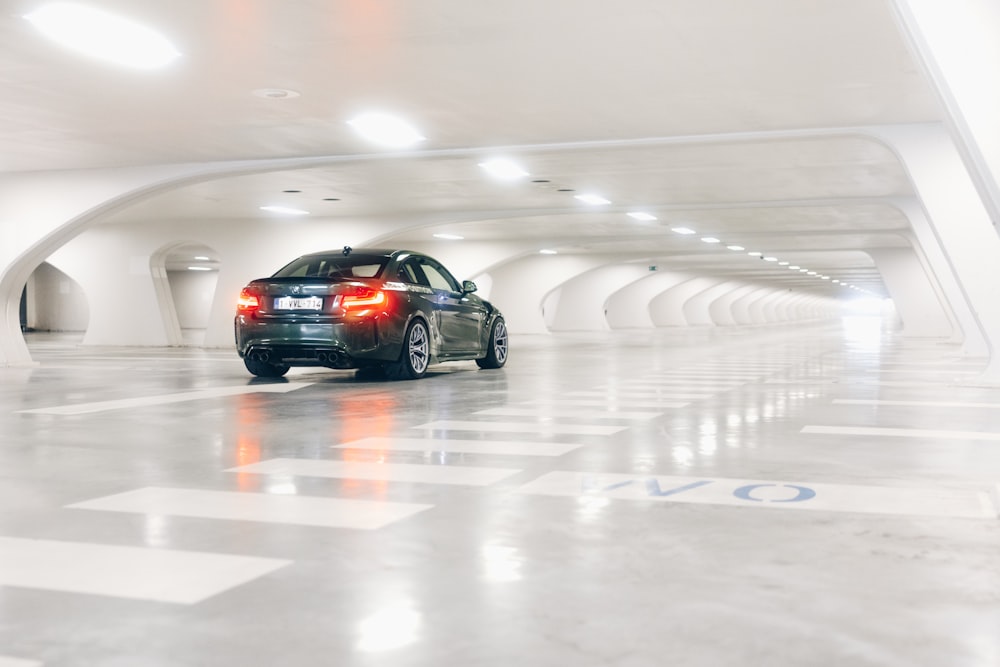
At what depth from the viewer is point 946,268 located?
21469 millimetres

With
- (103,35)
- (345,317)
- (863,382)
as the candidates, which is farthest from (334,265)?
(863,382)

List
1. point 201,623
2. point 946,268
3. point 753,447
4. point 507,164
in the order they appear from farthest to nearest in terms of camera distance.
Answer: point 946,268 → point 507,164 → point 753,447 → point 201,623

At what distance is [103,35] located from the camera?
941 centimetres

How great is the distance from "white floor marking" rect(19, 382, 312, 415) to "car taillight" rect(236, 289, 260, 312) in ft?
3.07

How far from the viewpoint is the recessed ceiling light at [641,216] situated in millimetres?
26047

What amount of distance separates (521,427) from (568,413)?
118cm

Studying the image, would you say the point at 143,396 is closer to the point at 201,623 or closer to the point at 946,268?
the point at 201,623

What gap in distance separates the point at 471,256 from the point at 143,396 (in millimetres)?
25132

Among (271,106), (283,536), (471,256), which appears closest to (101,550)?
(283,536)

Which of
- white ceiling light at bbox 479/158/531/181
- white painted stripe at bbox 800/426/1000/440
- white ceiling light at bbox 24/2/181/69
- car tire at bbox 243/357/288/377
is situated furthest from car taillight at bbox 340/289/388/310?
white painted stripe at bbox 800/426/1000/440

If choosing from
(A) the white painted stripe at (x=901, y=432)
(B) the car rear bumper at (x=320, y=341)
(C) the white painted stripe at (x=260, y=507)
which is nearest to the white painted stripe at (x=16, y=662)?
(C) the white painted stripe at (x=260, y=507)

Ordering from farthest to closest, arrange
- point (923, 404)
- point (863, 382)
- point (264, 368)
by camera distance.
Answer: point (264, 368) → point (863, 382) → point (923, 404)

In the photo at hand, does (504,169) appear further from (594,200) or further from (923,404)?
(923,404)

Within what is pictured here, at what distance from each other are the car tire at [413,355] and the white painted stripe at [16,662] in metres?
9.94
